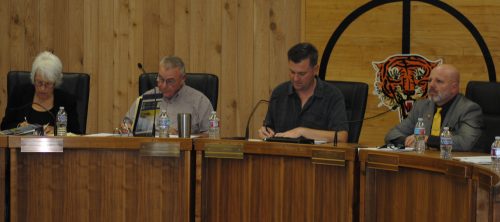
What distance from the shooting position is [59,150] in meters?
4.68

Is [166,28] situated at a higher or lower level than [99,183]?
higher

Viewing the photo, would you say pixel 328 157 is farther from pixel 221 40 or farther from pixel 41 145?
pixel 221 40

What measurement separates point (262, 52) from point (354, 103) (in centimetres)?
140

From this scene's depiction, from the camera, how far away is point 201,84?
5672 millimetres

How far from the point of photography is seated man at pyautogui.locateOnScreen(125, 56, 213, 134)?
5.44m

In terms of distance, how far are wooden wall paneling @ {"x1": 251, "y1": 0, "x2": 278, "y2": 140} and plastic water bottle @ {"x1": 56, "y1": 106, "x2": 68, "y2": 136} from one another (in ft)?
5.31

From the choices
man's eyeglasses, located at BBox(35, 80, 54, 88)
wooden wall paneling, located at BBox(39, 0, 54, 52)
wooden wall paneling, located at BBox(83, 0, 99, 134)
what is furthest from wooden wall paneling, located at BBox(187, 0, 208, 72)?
man's eyeglasses, located at BBox(35, 80, 54, 88)

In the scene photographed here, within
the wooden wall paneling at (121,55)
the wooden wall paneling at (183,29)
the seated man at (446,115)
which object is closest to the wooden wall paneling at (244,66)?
the wooden wall paneling at (183,29)

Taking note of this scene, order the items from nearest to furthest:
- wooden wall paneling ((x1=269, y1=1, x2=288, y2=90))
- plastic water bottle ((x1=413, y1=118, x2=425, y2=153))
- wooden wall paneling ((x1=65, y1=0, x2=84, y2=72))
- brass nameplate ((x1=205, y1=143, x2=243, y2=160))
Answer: plastic water bottle ((x1=413, y1=118, x2=425, y2=153)) → brass nameplate ((x1=205, y1=143, x2=243, y2=160)) → wooden wall paneling ((x1=269, y1=1, x2=288, y2=90)) → wooden wall paneling ((x1=65, y1=0, x2=84, y2=72))

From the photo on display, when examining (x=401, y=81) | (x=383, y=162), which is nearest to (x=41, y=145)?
(x=383, y=162)

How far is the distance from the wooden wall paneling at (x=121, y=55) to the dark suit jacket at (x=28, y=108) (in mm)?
1047

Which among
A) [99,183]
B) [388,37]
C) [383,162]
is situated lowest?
[99,183]

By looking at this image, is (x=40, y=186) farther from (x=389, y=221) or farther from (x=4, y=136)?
(x=389, y=221)

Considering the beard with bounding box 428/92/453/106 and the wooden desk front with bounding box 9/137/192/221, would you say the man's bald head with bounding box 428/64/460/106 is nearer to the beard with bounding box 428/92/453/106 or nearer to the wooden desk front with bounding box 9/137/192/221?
the beard with bounding box 428/92/453/106
